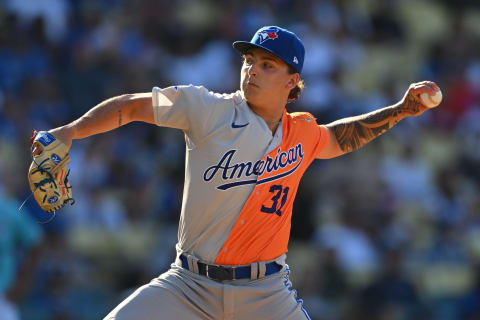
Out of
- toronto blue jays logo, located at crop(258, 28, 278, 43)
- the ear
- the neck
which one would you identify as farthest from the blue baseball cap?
the neck

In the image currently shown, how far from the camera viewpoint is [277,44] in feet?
16.8

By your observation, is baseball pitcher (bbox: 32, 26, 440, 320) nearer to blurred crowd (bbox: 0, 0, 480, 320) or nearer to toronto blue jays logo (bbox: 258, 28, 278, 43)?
toronto blue jays logo (bbox: 258, 28, 278, 43)

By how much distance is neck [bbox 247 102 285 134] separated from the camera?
17.0 feet

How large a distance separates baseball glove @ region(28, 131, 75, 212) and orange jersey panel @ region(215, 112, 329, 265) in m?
1.01

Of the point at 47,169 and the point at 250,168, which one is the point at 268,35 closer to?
the point at 250,168

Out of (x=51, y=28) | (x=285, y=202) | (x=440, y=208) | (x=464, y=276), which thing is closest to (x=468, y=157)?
(x=440, y=208)

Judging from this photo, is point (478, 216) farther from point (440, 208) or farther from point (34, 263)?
point (34, 263)

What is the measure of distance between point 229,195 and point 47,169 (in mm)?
1062

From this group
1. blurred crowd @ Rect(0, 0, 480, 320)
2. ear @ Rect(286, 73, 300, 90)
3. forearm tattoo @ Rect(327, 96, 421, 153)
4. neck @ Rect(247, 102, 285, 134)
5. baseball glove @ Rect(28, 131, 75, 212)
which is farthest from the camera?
blurred crowd @ Rect(0, 0, 480, 320)

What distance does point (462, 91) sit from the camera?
490 inches

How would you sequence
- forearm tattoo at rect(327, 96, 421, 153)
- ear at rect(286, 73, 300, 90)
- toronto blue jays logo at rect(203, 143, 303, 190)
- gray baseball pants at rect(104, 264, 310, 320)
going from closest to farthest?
gray baseball pants at rect(104, 264, 310, 320)
toronto blue jays logo at rect(203, 143, 303, 190)
ear at rect(286, 73, 300, 90)
forearm tattoo at rect(327, 96, 421, 153)

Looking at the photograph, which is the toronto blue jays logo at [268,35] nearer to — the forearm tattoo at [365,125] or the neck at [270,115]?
the neck at [270,115]

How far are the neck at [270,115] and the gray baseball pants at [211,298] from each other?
3.04ft

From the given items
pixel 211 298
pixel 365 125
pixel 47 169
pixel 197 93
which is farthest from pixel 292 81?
pixel 47 169
